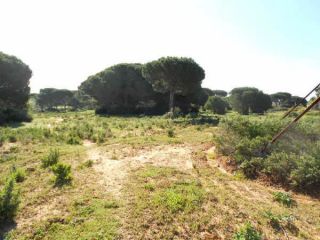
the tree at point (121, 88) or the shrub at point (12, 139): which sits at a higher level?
the tree at point (121, 88)

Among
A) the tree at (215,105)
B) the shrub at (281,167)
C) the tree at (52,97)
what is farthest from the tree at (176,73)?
the tree at (52,97)

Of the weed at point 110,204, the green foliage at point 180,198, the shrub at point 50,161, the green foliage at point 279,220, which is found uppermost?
the shrub at point 50,161

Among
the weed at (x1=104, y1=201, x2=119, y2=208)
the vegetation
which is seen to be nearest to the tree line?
the vegetation

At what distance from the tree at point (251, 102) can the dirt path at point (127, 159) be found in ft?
A: 153

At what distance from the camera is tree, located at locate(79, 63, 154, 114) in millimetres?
46562

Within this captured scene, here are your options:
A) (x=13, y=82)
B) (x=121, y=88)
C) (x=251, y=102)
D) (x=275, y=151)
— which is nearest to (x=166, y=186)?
(x=275, y=151)

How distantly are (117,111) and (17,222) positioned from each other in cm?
4110

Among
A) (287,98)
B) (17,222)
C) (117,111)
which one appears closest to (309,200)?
(17,222)

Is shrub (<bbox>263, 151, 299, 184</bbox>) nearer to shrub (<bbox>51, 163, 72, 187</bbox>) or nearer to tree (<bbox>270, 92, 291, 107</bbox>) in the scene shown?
shrub (<bbox>51, 163, 72, 187</bbox>)

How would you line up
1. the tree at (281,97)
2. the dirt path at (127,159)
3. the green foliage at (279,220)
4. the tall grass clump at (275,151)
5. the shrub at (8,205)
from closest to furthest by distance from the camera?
the green foliage at (279,220) < the shrub at (8,205) < the tall grass clump at (275,151) < the dirt path at (127,159) < the tree at (281,97)

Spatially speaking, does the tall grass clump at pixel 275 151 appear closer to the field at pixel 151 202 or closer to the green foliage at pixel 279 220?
the field at pixel 151 202

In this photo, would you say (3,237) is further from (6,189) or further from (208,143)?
(208,143)

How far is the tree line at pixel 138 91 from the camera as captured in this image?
34197 mm

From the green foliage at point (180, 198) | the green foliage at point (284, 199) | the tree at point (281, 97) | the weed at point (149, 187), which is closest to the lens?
the green foliage at point (180, 198)
